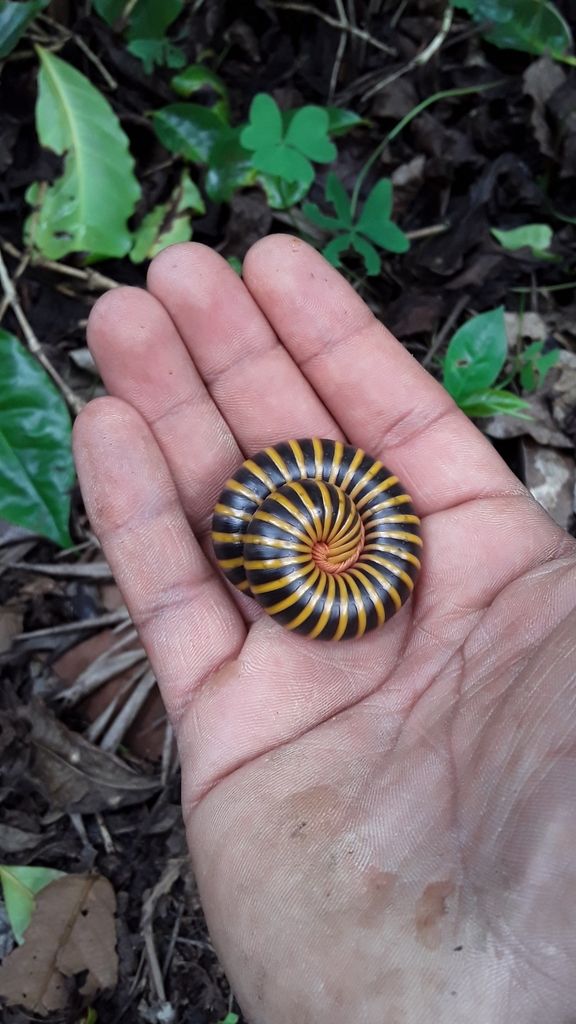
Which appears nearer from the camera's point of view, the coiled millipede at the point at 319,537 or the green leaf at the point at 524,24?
the coiled millipede at the point at 319,537

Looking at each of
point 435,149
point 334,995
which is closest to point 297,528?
point 334,995

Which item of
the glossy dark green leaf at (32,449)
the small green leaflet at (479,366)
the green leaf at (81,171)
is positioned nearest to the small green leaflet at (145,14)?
the green leaf at (81,171)

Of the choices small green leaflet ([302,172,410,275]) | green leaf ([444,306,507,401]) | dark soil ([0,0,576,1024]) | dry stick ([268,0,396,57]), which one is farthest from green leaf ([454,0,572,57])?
green leaf ([444,306,507,401])

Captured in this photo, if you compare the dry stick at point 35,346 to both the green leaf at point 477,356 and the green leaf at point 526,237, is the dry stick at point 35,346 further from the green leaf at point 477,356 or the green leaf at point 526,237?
the green leaf at point 526,237

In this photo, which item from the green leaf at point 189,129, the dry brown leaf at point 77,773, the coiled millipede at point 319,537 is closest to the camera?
the coiled millipede at point 319,537

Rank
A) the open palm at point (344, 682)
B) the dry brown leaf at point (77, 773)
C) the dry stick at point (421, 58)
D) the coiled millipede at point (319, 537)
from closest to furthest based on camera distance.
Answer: the open palm at point (344, 682) < the coiled millipede at point (319, 537) < the dry brown leaf at point (77, 773) < the dry stick at point (421, 58)

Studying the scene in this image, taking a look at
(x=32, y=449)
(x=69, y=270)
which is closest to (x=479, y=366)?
(x=32, y=449)
